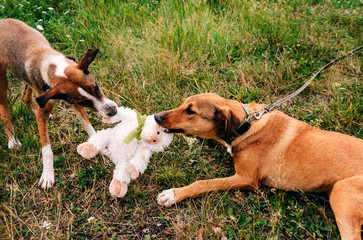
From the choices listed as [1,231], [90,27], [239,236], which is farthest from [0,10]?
[239,236]

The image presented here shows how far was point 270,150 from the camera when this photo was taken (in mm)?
3436

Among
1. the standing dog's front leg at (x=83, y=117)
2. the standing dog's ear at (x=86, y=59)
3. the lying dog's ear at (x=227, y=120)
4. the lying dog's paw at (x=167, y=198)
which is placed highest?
the standing dog's ear at (x=86, y=59)

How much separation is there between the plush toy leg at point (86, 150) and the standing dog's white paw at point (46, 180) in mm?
813

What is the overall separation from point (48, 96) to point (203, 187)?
207 cm

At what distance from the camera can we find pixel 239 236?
2.95 meters

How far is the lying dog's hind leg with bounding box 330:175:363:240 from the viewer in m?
2.85

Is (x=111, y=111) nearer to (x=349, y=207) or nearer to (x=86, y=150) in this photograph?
(x=86, y=150)

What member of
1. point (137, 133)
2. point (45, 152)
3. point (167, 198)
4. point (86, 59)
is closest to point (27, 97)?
point (45, 152)

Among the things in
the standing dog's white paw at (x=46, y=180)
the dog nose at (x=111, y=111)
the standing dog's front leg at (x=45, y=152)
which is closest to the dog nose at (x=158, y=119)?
the dog nose at (x=111, y=111)

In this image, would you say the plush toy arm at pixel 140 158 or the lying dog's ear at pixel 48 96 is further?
the plush toy arm at pixel 140 158

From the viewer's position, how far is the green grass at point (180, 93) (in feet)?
10.5

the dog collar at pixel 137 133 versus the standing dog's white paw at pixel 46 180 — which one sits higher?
the dog collar at pixel 137 133

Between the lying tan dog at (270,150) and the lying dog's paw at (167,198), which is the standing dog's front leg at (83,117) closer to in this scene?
the lying tan dog at (270,150)

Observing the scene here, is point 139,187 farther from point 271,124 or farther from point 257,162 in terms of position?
point 271,124
